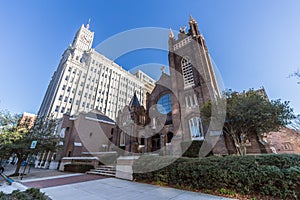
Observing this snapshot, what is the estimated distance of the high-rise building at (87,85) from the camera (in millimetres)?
41438

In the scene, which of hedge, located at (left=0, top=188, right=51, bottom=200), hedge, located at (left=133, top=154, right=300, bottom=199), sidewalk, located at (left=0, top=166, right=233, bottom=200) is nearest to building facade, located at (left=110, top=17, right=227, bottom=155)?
hedge, located at (left=133, top=154, right=300, bottom=199)

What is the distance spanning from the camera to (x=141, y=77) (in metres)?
43.8

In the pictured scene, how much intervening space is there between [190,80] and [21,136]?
18075mm

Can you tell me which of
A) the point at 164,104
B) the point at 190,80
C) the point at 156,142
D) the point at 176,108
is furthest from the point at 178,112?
the point at 156,142

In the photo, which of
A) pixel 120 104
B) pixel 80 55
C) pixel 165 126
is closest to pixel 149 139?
pixel 165 126

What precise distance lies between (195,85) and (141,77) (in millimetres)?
30725

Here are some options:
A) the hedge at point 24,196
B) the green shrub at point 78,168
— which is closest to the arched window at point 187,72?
the green shrub at point 78,168

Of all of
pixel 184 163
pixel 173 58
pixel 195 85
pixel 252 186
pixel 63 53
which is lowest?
pixel 252 186

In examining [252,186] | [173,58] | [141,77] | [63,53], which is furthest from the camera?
[63,53]

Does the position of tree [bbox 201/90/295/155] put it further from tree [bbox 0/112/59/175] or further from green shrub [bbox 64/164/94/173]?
tree [bbox 0/112/59/175]

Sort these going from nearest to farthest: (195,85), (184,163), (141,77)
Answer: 1. (184,163)
2. (195,85)
3. (141,77)

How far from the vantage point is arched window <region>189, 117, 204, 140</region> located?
1270 centimetres

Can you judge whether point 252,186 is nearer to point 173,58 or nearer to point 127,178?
point 127,178

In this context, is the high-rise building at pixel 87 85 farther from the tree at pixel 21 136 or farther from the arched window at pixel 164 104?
the tree at pixel 21 136
